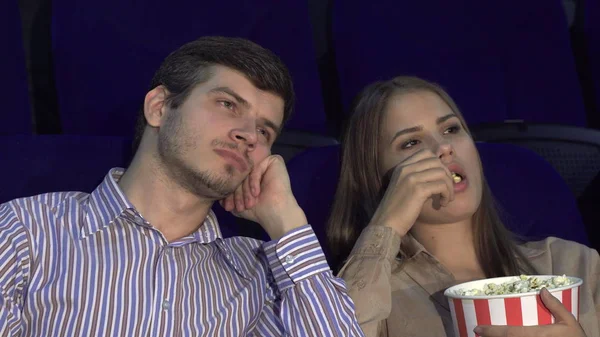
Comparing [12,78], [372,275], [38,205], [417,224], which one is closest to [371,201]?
[417,224]

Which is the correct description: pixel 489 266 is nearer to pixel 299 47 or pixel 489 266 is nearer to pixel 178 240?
pixel 178 240

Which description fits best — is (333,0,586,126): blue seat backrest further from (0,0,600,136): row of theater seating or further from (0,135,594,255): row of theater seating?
(0,135,594,255): row of theater seating

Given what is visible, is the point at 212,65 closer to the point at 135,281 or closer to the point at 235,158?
the point at 235,158

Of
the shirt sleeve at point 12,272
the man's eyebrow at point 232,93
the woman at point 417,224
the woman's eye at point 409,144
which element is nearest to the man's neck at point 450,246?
the woman at point 417,224

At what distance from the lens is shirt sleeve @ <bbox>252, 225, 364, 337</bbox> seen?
1.12 m

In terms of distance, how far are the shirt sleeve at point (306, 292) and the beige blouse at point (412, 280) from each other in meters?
0.08

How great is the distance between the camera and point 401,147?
1419 mm

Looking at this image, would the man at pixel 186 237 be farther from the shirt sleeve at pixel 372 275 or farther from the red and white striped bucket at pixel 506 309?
the red and white striped bucket at pixel 506 309

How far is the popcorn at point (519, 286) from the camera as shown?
3.28 ft

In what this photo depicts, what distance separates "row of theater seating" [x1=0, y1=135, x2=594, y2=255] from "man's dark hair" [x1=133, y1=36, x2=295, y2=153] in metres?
0.09

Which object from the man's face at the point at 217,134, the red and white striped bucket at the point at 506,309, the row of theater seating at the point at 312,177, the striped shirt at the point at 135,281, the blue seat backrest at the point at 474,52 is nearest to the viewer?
the red and white striped bucket at the point at 506,309

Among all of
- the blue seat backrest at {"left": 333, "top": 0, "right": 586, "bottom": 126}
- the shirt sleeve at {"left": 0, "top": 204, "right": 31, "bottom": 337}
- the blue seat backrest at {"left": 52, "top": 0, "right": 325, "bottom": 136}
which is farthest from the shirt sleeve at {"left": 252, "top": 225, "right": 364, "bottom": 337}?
the blue seat backrest at {"left": 333, "top": 0, "right": 586, "bottom": 126}

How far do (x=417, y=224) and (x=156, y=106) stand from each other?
1.59 feet

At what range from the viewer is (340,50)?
1.96m
